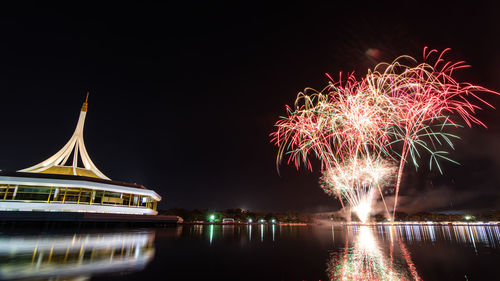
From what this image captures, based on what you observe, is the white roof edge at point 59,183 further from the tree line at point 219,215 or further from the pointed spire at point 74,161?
the tree line at point 219,215

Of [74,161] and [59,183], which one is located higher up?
[74,161]

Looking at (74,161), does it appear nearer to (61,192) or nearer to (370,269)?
(61,192)

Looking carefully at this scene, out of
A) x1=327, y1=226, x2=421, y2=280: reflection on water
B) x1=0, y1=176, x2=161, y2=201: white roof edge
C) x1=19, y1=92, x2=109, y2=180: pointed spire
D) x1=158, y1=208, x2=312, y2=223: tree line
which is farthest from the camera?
x1=158, y1=208, x2=312, y2=223: tree line

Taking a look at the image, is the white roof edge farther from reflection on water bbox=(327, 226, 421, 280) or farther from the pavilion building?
reflection on water bbox=(327, 226, 421, 280)

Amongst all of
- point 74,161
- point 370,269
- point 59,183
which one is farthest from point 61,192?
point 370,269

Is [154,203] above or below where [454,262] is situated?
above

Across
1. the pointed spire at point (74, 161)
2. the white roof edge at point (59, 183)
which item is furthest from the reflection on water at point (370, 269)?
the pointed spire at point (74, 161)

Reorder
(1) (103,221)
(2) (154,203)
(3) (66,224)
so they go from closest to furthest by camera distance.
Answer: (3) (66,224) < (1) (103,221) < (2) (154,203)

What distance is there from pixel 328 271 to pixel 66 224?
130 feet

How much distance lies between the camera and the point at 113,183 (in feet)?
151

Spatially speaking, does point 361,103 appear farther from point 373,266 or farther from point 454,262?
point 373,266

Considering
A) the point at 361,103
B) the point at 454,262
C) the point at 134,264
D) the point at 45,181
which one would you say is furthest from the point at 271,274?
the point at 45,181

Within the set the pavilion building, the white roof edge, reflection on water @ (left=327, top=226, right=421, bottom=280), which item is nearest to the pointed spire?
the pavilion building

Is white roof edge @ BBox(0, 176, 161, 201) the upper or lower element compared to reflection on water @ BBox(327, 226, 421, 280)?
upper
